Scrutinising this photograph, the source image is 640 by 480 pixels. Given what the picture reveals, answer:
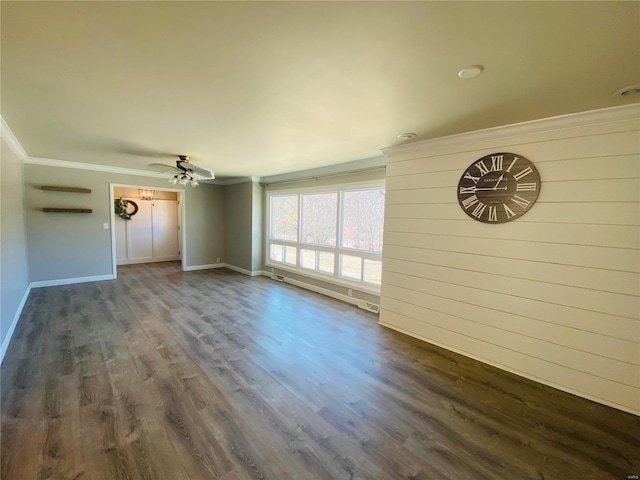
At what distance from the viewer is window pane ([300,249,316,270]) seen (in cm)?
567

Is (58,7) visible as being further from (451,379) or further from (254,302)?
(254,302)

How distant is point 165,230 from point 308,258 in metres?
5.59

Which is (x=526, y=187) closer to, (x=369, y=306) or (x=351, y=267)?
(x=369, y=306)

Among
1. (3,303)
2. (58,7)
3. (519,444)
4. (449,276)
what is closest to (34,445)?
(3,303)

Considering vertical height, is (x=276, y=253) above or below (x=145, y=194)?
below

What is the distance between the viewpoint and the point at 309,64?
5.57ft

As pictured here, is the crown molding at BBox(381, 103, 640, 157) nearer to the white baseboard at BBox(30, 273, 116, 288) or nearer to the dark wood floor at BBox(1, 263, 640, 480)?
the dark wood floor at BBox(1, 263, 640, 480)

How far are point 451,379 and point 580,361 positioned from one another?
1.12 meters

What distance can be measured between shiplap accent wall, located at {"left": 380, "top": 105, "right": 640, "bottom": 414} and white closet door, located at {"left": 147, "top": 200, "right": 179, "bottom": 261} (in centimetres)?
798

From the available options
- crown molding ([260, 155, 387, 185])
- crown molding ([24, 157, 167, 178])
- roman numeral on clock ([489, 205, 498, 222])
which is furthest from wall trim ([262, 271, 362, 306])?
crown molding ([24, 157, 167, 178])

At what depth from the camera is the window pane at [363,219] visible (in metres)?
4.39

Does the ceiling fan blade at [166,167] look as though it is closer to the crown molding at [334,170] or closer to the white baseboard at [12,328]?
the crown molding at [334,170]

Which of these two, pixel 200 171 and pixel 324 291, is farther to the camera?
pixel 324 291

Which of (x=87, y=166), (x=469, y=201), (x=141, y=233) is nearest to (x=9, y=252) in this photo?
(x=87, y=166)
